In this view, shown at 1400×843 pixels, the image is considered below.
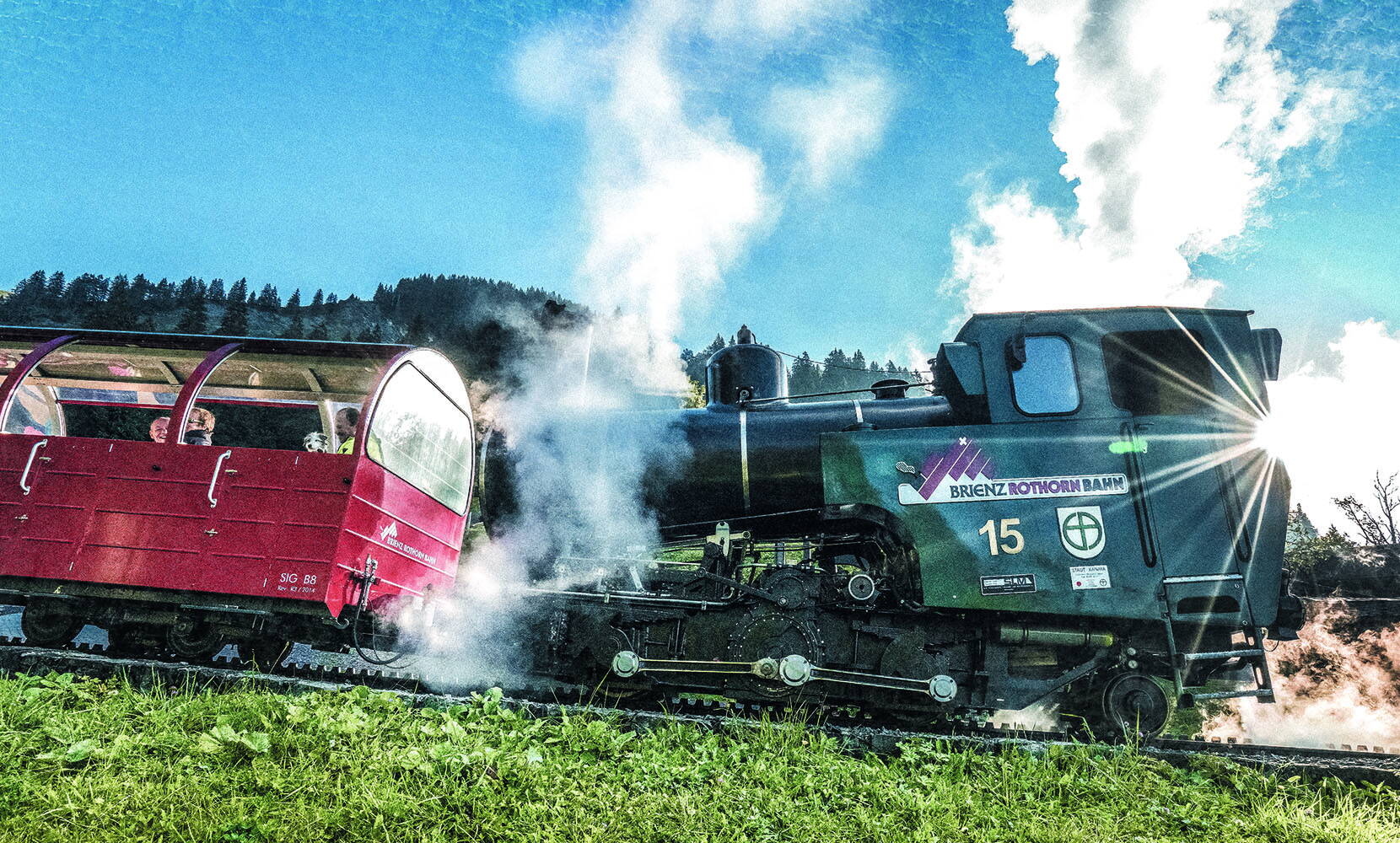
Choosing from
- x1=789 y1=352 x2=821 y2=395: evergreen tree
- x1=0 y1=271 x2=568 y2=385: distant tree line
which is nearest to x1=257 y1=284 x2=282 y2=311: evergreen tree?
x1=0 y1=271 x2=568 y2=385: distant tree line

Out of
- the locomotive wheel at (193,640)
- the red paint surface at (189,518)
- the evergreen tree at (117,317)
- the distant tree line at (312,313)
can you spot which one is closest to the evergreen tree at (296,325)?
the distant tree line at (312,313)

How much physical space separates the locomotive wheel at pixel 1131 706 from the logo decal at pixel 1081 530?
3.03 ft

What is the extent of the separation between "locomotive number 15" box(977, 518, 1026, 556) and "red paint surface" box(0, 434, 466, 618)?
4.48m

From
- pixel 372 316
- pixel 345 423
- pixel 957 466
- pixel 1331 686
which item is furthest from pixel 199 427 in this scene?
pixel 372 316

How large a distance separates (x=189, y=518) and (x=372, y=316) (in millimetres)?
144120

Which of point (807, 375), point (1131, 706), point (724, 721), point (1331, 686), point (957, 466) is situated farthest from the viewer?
point (807, 375)

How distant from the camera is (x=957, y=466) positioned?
523cm

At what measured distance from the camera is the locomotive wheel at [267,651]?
509 centimetres

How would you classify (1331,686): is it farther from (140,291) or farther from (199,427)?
(140,291)

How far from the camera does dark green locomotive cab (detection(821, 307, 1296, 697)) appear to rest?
4980 mm

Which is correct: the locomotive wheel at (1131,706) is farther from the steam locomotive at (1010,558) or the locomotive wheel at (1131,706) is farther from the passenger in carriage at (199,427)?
the passenger in carriage at (199,427)

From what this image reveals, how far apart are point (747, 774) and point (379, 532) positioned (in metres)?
3.34

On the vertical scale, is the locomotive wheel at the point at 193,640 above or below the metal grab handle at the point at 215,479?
below

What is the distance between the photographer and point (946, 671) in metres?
5.08
